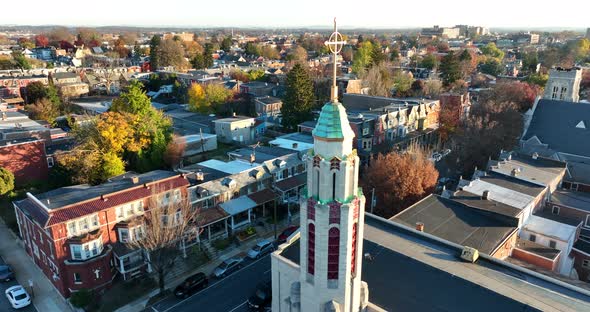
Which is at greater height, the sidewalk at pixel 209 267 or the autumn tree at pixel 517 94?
the autumn tree at pixel 517 94

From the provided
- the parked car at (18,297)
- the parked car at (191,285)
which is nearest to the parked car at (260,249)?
the parked car at (191,285)

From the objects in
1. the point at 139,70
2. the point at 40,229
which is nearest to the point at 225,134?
the point at 40,229

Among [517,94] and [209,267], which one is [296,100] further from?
[517,94]

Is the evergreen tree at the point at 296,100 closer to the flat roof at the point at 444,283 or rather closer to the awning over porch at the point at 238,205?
the awning over porch at the point at 238,205

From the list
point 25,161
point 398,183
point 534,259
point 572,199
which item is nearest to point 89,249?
point 25,161

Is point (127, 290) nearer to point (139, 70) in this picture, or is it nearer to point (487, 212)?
point (487, 212)

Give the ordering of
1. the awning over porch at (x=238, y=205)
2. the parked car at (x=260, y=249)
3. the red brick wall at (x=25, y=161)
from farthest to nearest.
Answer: the red brick wall at (x=25, y=161) < the awning over porch at (x=238, y=205) < the parked car at (x=260, y=249)

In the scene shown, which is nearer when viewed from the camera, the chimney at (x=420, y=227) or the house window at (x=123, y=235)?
the chimney at (x=420, y=227)
